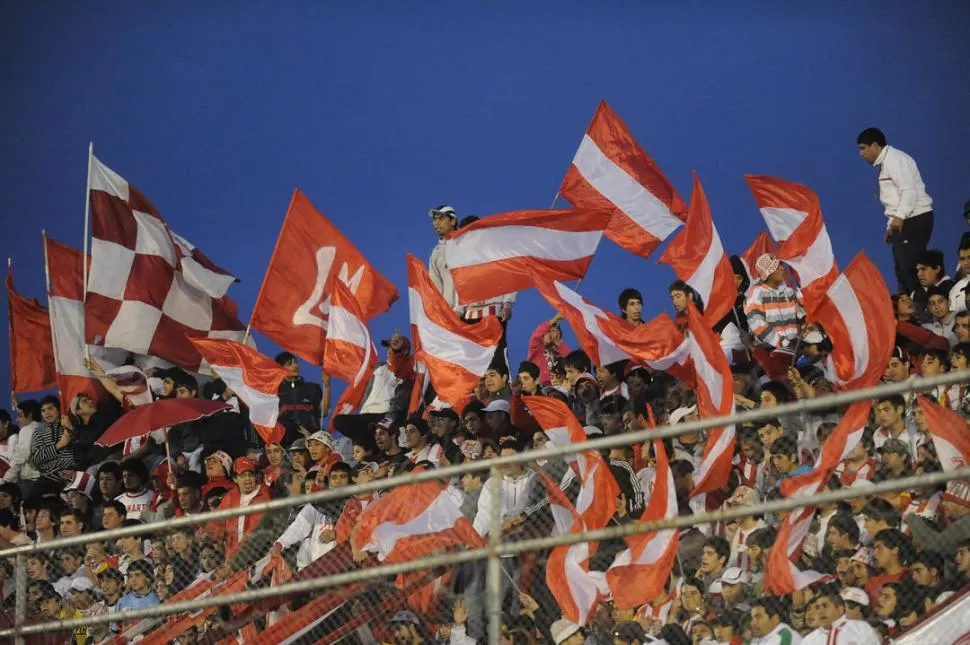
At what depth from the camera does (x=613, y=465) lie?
9.12 m

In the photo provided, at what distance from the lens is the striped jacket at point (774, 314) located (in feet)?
38.8

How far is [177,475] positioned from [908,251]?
224 inches

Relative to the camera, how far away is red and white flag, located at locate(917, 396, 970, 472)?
7.57 meters

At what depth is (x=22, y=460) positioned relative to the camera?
14.5 metres

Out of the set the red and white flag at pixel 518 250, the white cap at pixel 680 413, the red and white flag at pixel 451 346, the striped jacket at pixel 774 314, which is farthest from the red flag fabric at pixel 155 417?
the striped jacket at pixel 774 314

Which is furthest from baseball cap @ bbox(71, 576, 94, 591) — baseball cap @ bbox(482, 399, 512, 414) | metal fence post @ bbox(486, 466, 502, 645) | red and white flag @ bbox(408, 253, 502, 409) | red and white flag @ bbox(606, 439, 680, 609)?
red and white flag @ bbox(408, 253, 502, 409)

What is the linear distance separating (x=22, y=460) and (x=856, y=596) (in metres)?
9.24

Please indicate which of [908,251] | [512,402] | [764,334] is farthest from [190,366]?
[908,251]

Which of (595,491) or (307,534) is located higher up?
(307,534)

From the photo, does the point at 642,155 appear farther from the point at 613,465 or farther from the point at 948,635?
the point at 948,635

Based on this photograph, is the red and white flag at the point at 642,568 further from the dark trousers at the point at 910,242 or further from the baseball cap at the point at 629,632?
the dark trousers at the point at 910,242

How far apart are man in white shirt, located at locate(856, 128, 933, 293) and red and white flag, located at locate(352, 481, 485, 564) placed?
562cm

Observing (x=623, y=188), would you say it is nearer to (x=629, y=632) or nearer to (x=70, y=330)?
(x=70, y=330)

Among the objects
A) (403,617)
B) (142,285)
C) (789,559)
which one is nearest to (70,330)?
(142,285)
